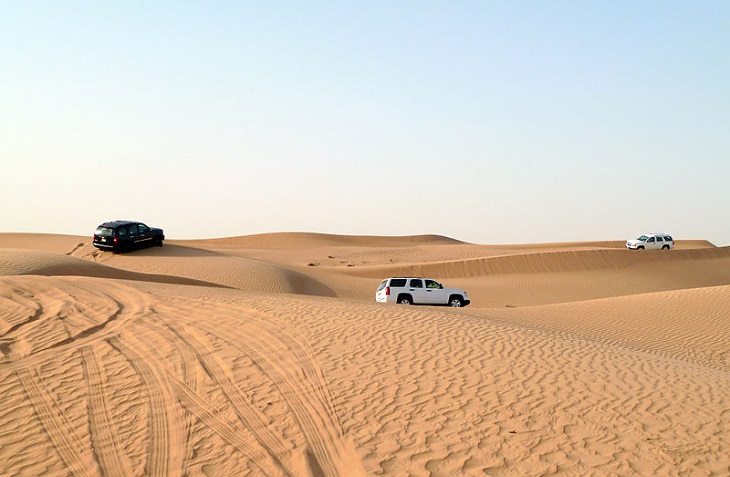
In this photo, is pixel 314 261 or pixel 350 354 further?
pixel 314 261

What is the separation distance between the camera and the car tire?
74.7 feet

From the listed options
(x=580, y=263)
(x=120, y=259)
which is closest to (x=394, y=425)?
(x=120, y=259)

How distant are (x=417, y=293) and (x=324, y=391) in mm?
14197

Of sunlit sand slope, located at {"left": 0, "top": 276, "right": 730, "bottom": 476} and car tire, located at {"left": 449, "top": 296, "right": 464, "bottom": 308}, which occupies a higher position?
car tire, located at {"left": 449, "top": 296, "right": 464, "bottom": 308}

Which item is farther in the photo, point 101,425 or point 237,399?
point 237,399

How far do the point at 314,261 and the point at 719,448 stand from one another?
42.9 metres

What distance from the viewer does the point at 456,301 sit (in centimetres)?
2286

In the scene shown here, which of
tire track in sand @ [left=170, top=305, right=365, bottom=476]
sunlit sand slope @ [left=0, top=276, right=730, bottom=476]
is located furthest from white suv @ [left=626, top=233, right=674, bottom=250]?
tire track in sand @ [left=170, top=305, right=365, bottom=476]

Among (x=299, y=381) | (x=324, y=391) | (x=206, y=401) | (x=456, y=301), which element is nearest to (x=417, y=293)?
(x=456, y=301)

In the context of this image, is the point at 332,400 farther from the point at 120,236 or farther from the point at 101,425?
the point at 120,236

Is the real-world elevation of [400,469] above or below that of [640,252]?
below

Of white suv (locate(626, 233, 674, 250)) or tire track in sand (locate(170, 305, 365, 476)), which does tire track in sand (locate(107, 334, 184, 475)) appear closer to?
tire track in sand (locate(170, 305, 365, 476))

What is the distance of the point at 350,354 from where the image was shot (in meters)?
10.4

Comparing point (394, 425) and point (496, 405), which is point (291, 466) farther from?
point (496, 405)
